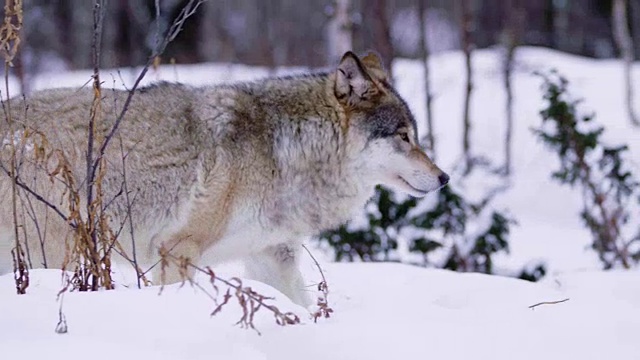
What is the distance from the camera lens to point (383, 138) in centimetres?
505

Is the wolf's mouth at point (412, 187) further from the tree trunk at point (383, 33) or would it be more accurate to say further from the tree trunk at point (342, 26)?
the tree trunk at point (342, 26)

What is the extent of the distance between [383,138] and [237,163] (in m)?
0.83

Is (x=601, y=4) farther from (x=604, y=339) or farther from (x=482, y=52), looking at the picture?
(x=604, y=339)

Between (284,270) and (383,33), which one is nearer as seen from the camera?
(284,270)

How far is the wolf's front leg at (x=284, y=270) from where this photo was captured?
4996mm

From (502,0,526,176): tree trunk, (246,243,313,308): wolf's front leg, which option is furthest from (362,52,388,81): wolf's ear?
(502,0,526,176): tree trunk

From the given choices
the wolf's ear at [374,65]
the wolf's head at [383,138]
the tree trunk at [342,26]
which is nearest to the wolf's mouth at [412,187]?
the wolf's head at [383,138]

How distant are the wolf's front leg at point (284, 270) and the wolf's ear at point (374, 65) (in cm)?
106

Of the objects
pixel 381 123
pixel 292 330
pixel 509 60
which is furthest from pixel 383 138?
pixel 509 60

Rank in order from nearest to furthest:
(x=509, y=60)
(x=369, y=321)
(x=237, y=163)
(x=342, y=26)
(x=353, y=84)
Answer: (x=369, y=321), (x=237, y=163), (x=353, y=84), (x=342, y=26), (x=509, y=60)

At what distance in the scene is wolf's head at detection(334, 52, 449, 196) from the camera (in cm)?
503

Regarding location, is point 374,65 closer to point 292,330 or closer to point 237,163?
point 237,163

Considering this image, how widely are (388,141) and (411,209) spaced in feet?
9.16

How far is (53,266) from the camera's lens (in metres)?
4.61
